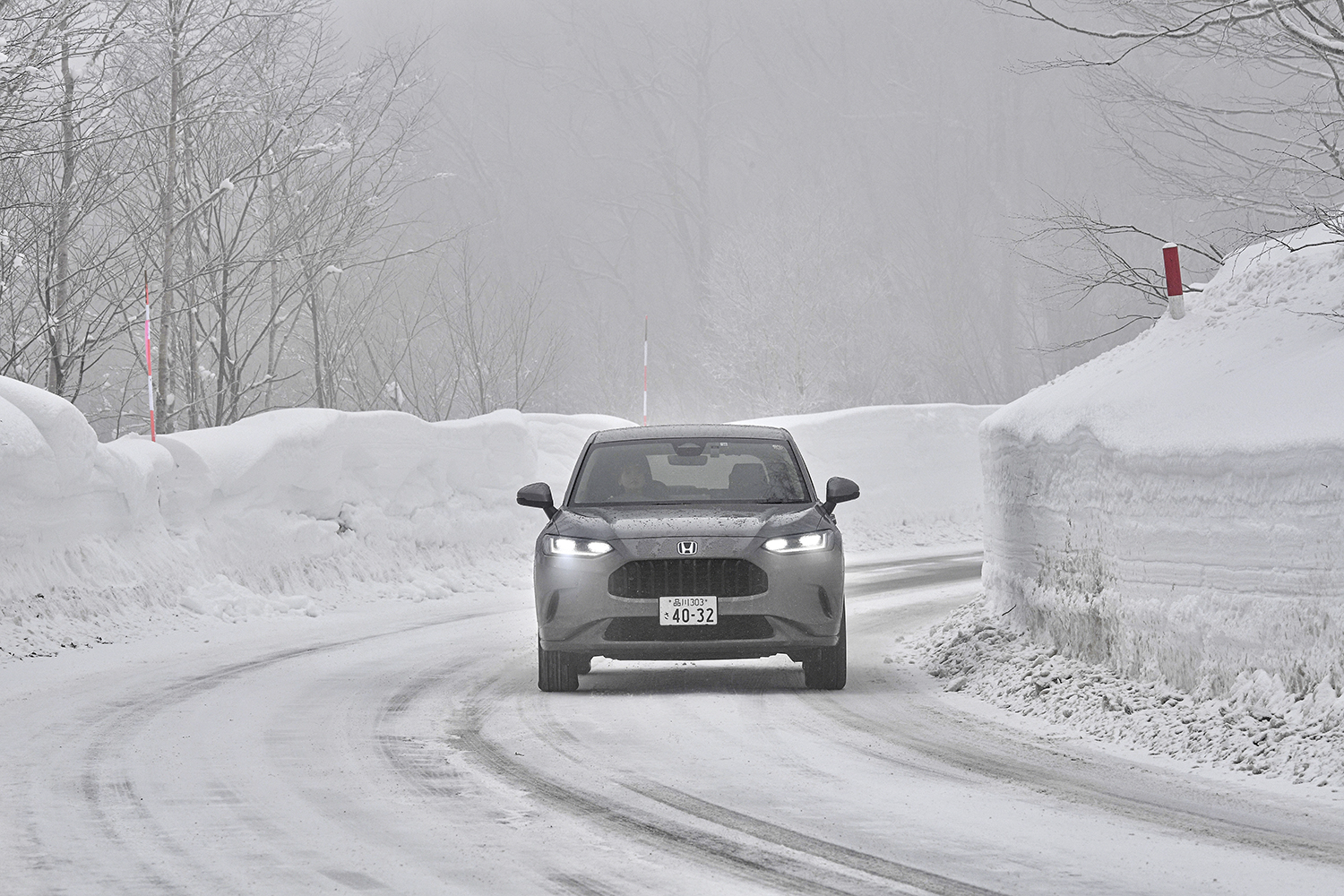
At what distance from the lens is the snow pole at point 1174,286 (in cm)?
1130

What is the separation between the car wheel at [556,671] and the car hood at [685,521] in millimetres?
748

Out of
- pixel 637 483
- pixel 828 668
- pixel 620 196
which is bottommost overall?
pixel 828 668

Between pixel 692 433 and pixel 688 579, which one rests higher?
pixel 692 433

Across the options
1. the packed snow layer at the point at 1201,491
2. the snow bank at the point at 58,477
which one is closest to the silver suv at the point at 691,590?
the packed snow layer at the point at 1201,491

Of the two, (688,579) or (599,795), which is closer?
(599,795)

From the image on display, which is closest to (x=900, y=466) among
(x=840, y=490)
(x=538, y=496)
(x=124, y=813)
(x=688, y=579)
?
(x=840, y=490)

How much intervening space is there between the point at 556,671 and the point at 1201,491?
156 inches

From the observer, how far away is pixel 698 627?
9.72m

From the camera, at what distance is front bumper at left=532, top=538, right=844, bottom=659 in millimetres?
9742

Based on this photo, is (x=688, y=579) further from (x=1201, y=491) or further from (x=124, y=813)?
(x=124, y=813)

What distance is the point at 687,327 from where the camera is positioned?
8100 cm

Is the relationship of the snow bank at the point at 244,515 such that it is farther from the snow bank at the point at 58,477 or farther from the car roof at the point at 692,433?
the car roof at the point at 692,433

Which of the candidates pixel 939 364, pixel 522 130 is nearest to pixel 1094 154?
pixel 939 364

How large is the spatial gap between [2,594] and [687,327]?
6881cm
